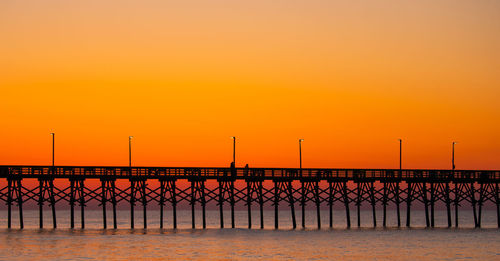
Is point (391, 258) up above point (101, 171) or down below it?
below

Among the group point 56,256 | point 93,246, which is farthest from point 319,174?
point 56,256

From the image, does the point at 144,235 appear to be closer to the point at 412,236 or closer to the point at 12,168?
the point at 12,168

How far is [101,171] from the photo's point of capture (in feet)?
227

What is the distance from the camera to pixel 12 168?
6900cm

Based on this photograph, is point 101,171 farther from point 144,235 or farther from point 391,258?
point 391,258

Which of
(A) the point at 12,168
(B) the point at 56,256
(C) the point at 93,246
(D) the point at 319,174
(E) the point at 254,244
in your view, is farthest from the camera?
(D) the point at 319,174

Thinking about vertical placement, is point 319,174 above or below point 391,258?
above

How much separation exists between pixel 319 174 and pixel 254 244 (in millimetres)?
13265

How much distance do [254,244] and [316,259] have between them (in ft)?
34.3

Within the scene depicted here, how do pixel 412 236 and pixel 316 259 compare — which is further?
pixel 412 236

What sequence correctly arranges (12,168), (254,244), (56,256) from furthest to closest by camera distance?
(12,168)
(254,244)
(56,256)

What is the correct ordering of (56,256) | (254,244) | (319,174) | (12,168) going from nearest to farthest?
1. (56,256)
2. (254,244)
3. (12,168)
4. (319,174)

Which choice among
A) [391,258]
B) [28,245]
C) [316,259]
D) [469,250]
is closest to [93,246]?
[28,245]

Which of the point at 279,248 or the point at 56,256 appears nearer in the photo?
the point at 56,256
